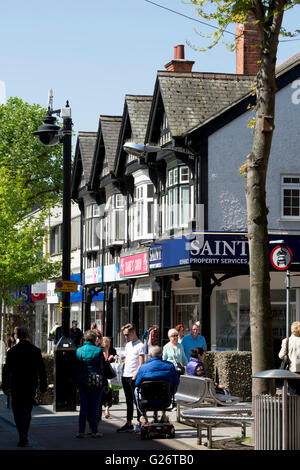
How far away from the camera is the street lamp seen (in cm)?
1909

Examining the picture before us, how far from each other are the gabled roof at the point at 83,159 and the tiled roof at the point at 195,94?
11.9 meters

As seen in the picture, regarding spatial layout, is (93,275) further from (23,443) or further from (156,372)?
(23,443)

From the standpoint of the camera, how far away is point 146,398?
14.7 m

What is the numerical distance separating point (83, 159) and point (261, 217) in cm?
3043

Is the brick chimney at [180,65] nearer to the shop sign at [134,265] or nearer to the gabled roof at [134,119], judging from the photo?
the gabled roof at [134,119]

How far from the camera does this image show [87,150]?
43844 mm

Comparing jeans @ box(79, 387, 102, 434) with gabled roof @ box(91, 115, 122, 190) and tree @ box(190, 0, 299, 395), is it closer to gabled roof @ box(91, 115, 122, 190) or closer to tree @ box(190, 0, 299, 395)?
tree @ box(190, 0, 299, 395)

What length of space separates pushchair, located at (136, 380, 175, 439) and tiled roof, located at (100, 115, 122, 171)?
24.3 metres

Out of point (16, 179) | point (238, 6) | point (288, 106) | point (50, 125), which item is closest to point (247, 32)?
point (288, 106)

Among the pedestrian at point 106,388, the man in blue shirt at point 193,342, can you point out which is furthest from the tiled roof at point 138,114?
the pedestrian at point 106,388

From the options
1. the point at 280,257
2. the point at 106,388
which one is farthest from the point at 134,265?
the point at 106,388

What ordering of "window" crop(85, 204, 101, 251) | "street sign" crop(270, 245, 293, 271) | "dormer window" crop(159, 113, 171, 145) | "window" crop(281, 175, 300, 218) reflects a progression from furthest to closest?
"window" crop(85, 204, 101, 251)
"dormer window" crop(159, 113, 171, 145)
"window" crop(281, 175, 300, 218)
"street sign" crop(270, 245, 293, 271)

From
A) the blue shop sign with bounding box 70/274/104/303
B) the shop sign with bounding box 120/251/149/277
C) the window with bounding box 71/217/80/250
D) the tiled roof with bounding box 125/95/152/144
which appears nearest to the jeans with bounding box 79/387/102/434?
the shop sign with bounding box 120/251/149/277

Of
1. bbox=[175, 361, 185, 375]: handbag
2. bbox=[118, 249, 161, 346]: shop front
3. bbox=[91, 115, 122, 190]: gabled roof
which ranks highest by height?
bbox=[91, 115, 122, 190]: gabled roof
